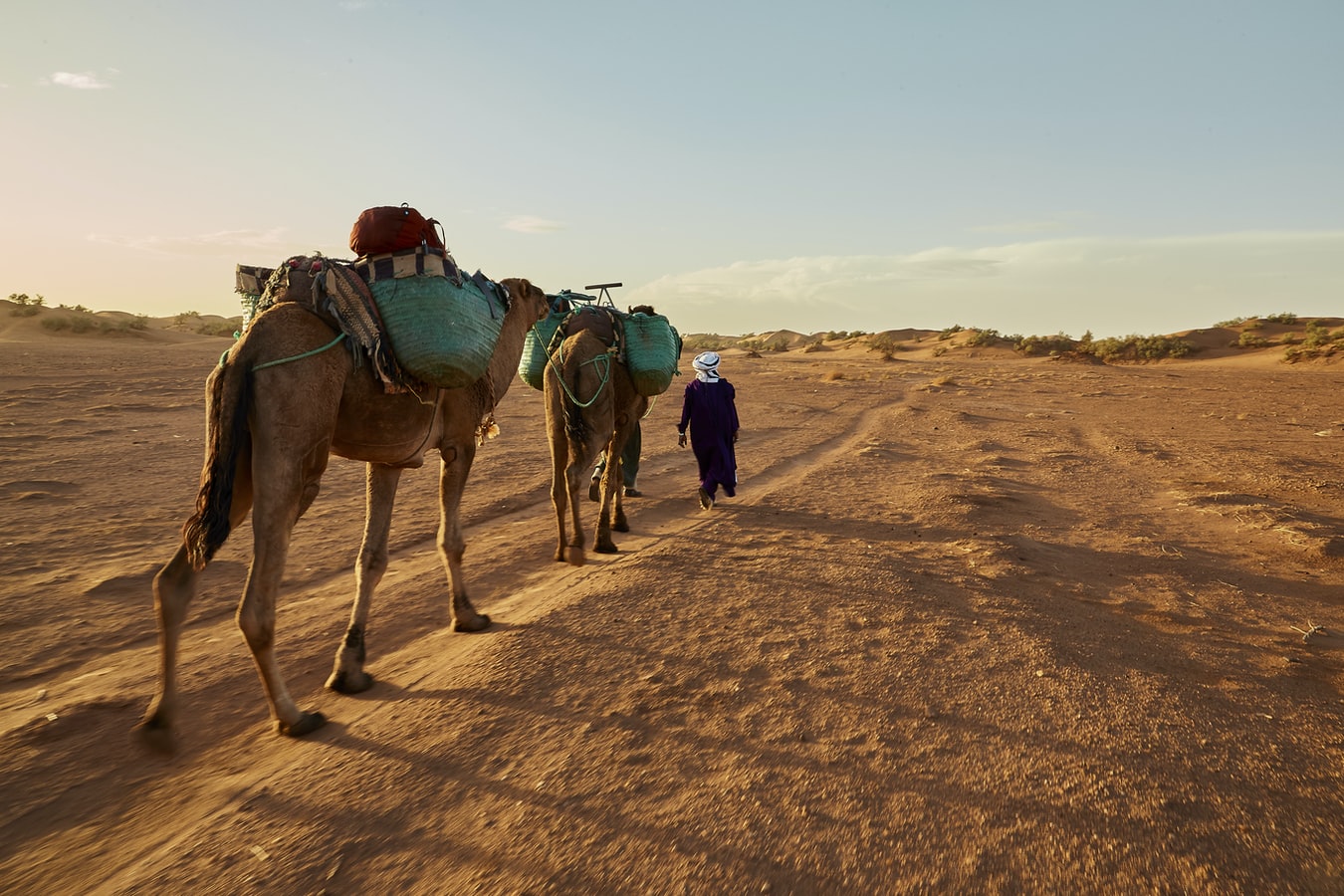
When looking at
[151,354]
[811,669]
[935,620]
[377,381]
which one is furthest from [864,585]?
[151,354]

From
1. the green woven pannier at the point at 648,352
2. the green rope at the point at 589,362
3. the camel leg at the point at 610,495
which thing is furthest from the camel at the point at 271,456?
the green woven pannier at the point at 648,352

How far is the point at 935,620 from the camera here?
485cm

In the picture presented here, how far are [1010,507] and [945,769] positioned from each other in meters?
5.99

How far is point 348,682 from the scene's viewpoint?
4.05 metres

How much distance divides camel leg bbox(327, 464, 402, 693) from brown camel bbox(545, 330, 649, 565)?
2.04 metres

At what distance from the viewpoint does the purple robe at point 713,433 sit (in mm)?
8602

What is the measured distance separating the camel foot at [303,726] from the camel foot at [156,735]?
46 cm

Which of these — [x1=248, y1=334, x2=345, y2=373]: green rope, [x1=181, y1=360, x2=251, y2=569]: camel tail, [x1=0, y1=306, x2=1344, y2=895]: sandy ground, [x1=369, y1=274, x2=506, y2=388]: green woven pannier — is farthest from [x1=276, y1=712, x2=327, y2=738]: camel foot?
[x1=369, y1=274, x2=506, y2=388]: green woven pannier

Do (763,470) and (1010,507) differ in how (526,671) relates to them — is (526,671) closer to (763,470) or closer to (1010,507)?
(1010,507)

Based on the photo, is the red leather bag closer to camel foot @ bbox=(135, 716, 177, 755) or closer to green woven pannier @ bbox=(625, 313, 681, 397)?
camel foot @ bbox=(135, 716, 177, 755)

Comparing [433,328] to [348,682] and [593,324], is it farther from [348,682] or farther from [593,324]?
[593,324]

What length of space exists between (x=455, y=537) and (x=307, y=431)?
156 cm

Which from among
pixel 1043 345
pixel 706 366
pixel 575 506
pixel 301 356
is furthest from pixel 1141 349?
pixel 301 356

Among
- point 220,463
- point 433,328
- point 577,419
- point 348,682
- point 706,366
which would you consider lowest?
point 348,682
